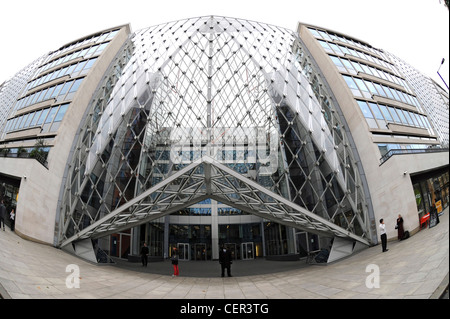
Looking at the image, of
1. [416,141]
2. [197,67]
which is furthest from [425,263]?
[197,67]

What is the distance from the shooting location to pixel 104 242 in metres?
24.0

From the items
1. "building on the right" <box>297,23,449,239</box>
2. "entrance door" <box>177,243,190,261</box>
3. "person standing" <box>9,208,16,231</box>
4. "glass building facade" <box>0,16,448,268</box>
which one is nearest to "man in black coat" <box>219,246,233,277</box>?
"glass building facade" <box>0,16,448,268</box>

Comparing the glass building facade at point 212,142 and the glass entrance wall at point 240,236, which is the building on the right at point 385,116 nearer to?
the glass building facade at point 212,142

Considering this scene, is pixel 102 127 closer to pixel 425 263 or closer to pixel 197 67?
pixel 197 67

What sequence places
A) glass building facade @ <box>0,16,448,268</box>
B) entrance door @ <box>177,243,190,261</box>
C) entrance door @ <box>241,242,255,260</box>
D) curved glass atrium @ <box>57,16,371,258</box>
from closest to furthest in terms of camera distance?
glass building facade @ <box>0,16,448,268</box> → curved glass atrium @ <box>57,16,371,258</box> → entrance door @ <box>177,243,190,261</box> → entrance door @ <box>241,242,255,260</box>

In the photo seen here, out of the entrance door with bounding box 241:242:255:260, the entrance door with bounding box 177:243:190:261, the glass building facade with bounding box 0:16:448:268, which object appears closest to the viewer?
the glass building facade with bounding box 0:16:448:268

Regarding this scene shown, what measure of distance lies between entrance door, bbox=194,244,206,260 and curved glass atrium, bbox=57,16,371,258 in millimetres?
725

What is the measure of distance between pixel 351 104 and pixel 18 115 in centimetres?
3258

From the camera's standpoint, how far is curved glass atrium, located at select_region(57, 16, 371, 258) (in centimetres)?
1753

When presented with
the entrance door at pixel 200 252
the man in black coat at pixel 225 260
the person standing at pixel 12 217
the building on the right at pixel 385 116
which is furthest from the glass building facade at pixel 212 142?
the man in black coat at pixel 225 260

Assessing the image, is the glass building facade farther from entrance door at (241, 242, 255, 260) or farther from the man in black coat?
the man in black coat

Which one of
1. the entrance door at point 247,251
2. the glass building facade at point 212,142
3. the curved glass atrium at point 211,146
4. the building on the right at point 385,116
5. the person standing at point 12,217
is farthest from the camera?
the entrance door at point 247,251

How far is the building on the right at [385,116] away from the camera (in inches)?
603

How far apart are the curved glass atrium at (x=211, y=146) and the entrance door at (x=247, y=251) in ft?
6.15
